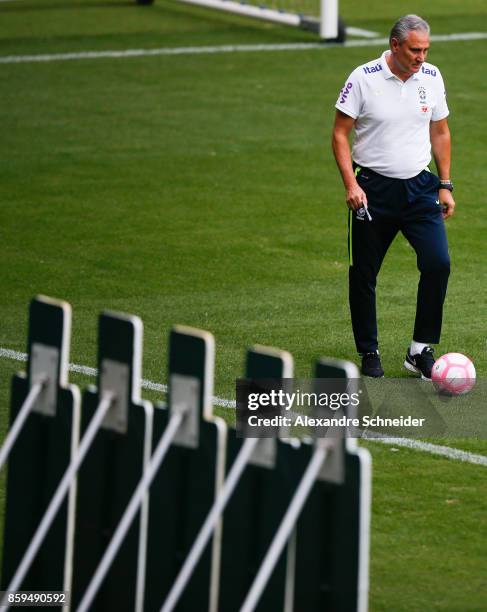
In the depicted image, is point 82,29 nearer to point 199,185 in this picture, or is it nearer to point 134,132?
point 134,132

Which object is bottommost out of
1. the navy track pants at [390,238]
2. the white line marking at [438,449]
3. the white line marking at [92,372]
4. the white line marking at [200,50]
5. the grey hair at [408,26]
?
the white line marking at [438,449]

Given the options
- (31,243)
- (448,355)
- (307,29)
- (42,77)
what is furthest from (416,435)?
(307,29)

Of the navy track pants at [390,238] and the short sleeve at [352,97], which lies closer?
the short sleeve at [352,97]

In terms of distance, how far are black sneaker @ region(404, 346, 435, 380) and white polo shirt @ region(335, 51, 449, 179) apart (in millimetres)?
1084

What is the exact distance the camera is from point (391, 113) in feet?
30.1

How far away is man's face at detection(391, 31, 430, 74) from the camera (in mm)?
8914

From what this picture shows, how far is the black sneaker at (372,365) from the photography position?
946 cm

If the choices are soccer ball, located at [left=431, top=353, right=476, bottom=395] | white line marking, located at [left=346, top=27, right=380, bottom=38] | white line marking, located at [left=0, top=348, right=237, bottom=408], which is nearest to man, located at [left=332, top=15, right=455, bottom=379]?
soccer ball, located at [left=431, top=353, right=476, bottom=395]

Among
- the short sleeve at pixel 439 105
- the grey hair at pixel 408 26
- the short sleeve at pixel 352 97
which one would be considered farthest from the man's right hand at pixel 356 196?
the grey hair at pixel 408 26

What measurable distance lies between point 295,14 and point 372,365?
49.9ft

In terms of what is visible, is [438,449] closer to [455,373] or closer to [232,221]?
[455,373]

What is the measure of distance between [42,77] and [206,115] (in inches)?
125

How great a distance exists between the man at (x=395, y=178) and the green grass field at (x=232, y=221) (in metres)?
0.40

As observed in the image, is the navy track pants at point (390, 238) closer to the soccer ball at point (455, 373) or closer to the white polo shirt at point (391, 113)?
the white polo shirt at point (391, 113)
